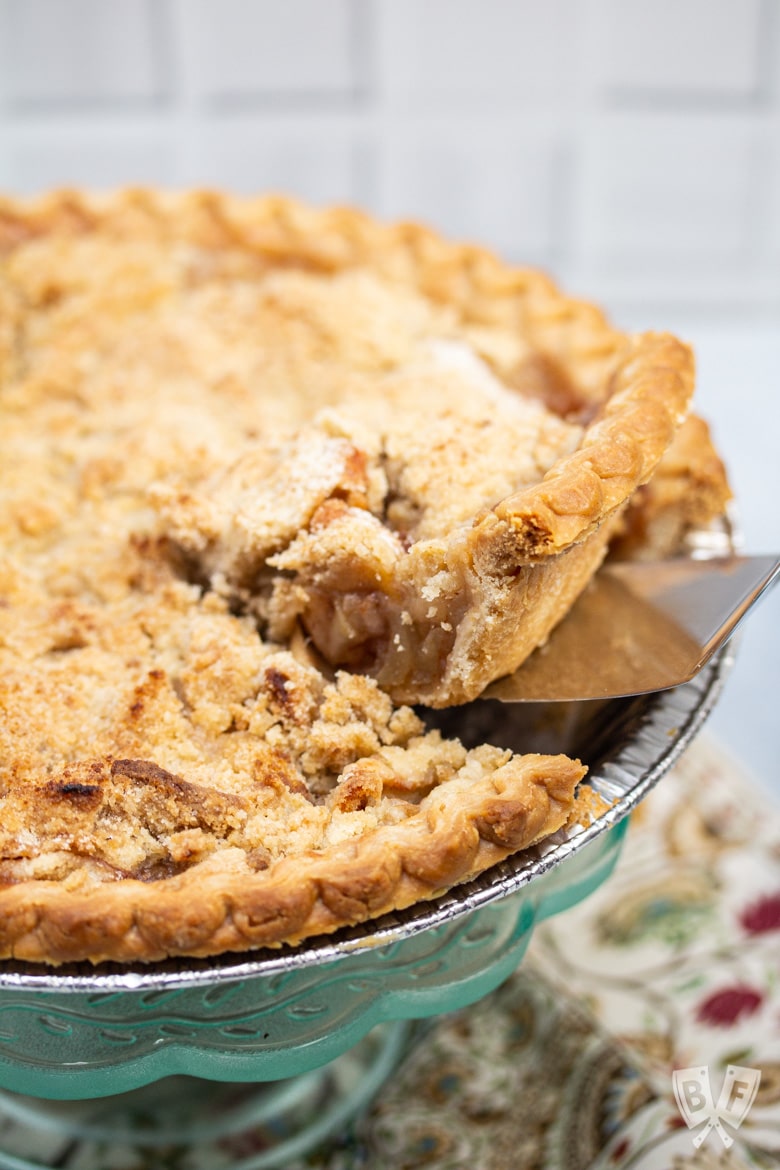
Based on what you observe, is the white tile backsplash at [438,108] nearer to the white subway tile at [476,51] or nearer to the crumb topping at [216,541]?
the white subway tile at [476,51]

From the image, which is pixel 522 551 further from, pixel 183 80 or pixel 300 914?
pixel 183 80

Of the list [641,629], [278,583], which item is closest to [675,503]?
[641,629]

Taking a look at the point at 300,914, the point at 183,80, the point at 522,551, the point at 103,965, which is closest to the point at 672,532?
the point at 522,551

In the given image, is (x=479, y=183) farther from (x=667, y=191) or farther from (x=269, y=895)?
(x=269, y=895)

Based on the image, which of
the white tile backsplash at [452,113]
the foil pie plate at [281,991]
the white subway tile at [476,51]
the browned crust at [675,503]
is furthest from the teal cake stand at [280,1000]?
the white subway tile at [476,51]

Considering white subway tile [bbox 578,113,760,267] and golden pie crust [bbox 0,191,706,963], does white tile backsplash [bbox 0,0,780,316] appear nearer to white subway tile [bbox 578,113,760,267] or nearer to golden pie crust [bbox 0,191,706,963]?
white subway tile [bbox 578,113,760,267]
